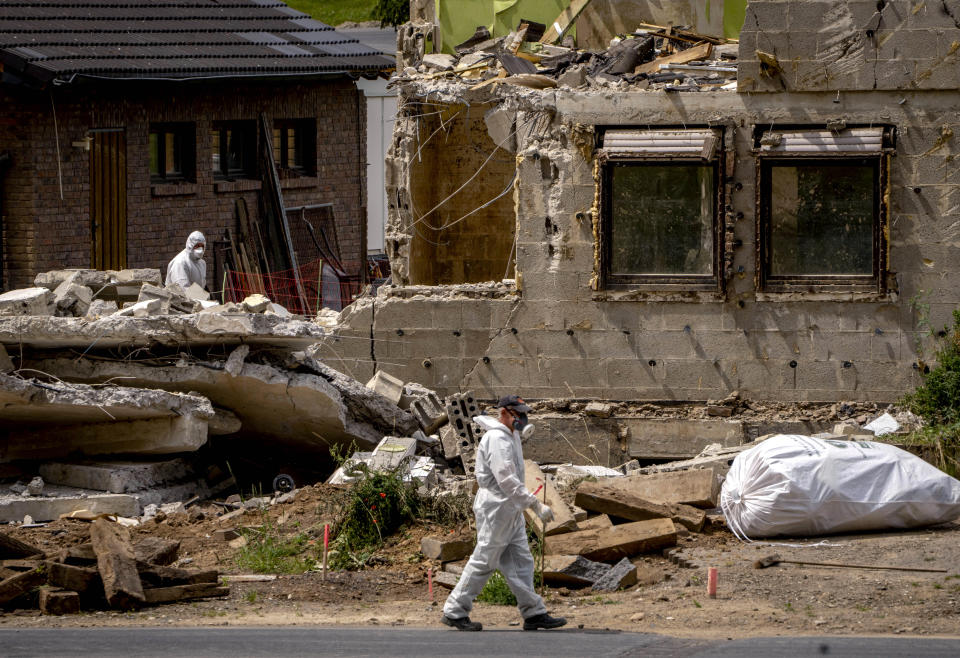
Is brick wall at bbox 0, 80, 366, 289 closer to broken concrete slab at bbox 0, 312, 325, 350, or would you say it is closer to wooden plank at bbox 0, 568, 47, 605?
broken concrete slab at bbox 0, 312, 325, 350

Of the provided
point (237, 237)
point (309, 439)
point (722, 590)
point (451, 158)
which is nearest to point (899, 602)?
point (722, 590)

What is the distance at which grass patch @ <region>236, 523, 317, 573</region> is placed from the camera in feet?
38.2

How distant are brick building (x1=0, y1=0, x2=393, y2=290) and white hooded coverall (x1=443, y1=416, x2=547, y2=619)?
12.1m

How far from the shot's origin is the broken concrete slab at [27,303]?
44.3 ft

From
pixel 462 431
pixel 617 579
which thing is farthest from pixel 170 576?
pixel 462 431

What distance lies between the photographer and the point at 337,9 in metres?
59.2

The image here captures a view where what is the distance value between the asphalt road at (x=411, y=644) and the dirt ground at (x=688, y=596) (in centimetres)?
35

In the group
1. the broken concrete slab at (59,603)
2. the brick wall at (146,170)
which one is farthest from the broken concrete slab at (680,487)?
the brick wall at (146,170)

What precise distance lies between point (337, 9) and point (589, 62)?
45.6 meters

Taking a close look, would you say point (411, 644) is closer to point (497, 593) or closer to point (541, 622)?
point (541, 622)

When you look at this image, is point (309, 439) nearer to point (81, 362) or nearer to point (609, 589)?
point (81, 362)

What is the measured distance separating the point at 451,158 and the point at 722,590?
816cm

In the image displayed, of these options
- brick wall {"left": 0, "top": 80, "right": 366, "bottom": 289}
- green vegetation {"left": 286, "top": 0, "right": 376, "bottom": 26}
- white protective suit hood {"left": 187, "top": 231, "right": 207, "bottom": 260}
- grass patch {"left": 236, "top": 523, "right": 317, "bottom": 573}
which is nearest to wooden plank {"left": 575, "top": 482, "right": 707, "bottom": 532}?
grass patch {"left": 236, "top": 523, "right": 317, "bottom": 573}

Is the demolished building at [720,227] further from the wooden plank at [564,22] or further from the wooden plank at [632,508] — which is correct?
the wooden plank at [632,508]
